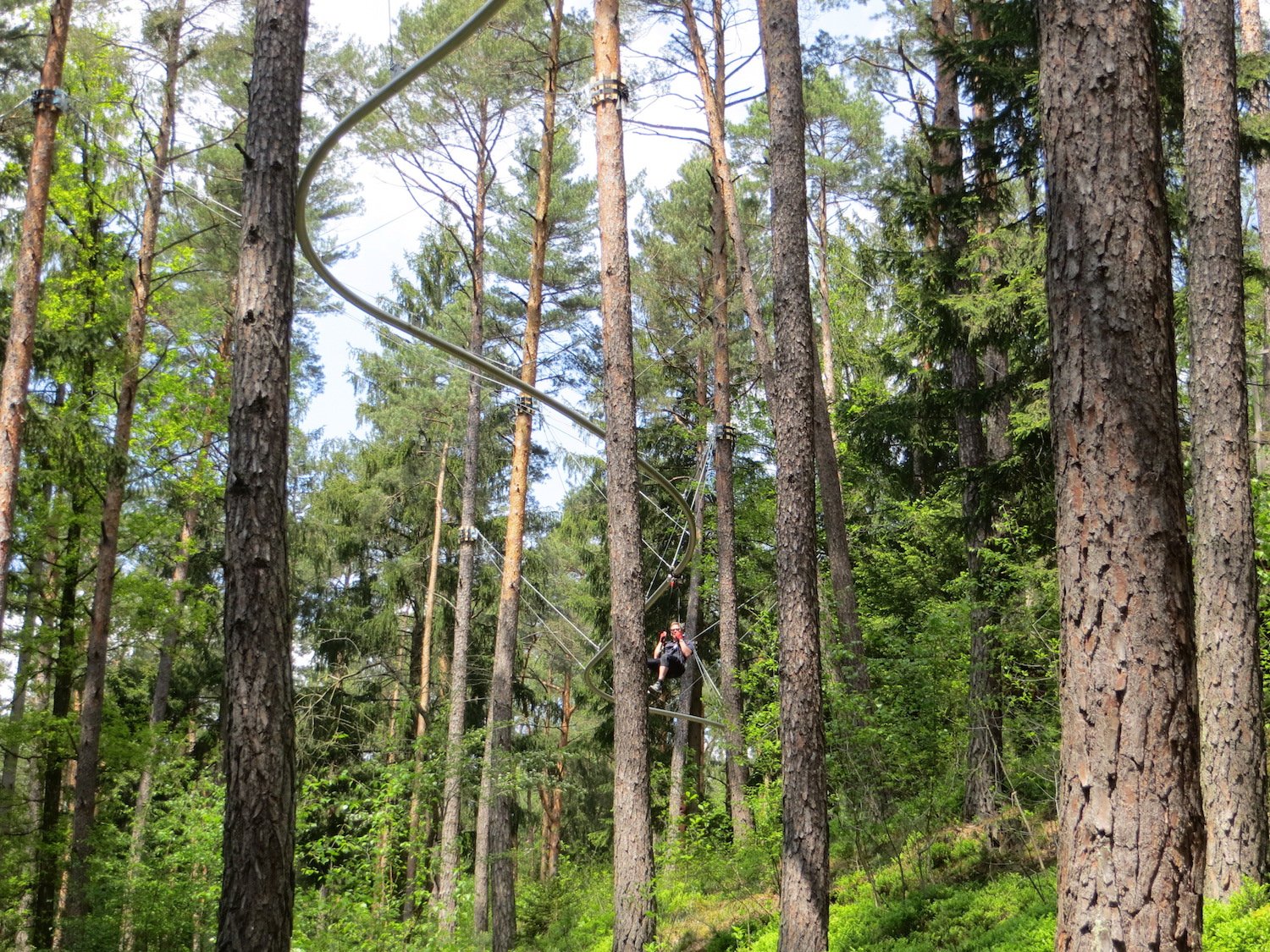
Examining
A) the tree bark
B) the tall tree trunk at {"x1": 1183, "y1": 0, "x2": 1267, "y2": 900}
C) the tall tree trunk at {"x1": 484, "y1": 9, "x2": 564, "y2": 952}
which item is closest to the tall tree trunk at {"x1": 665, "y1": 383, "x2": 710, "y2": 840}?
the tall tree trunk at {"x1": 484, "y1": 9, "x2": 564, "y2": 952}

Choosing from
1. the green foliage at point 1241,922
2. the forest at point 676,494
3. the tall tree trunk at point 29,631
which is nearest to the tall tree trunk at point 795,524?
the forest at point 676,494

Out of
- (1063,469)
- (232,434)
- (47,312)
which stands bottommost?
(1063,469)

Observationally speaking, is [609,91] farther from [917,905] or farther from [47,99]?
[917,905]

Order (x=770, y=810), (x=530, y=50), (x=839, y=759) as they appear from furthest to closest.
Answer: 1. (x=530, y=50)
2. (x=770, y=810)
3. (x=839, y=759)

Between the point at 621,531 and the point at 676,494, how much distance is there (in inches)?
78.4

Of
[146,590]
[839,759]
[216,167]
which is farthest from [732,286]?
[839,759]

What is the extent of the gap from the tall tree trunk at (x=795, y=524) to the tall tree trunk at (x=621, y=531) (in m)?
1.14

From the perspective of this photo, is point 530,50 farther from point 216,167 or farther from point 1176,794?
point 1176,794

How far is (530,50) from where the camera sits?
49.0 ft

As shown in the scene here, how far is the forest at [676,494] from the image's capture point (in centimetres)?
352

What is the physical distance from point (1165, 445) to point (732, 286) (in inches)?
630

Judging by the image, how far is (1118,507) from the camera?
3.24 metres

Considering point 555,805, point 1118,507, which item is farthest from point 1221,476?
point 555,805

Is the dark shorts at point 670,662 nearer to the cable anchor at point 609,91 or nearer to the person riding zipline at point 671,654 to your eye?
the person riding zipline at point 671,654
